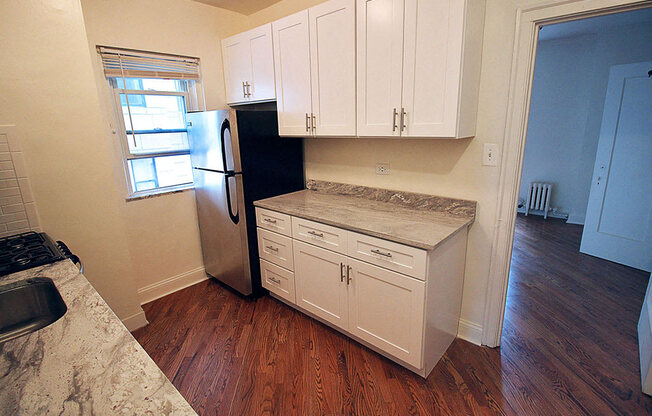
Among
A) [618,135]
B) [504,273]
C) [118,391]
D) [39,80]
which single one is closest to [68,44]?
[39,80]

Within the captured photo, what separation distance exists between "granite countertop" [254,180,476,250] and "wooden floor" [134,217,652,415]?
863 millimetres

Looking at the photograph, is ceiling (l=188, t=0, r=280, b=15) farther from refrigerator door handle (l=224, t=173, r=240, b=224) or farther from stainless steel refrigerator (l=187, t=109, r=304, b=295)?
refrigerator door handle (l=224, t=173, r=240, b=224)

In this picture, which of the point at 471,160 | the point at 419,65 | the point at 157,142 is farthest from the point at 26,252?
the point at 471,160

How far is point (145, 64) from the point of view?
2.56 m

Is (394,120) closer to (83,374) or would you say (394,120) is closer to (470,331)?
(470,331)

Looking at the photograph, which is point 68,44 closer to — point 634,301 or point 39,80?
point 39,80

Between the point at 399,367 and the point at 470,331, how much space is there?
59 centimetres

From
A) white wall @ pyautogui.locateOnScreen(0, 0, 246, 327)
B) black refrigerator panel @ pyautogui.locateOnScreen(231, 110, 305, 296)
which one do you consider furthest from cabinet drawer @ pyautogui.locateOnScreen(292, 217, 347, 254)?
white wall @ pyautogui.locateOnScreen(0, 0, 246, 327)

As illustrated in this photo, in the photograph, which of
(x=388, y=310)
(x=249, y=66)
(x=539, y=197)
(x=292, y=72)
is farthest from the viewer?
(x=539, y=197)

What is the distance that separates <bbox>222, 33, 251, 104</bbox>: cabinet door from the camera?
2.65 meters

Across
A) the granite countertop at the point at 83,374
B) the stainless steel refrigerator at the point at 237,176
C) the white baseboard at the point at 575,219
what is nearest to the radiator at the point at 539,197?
the white baseboard at the point at 575,219

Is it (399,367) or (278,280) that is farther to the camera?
(278,280)

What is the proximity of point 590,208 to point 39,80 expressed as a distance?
4.86m

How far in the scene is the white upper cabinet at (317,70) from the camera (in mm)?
1995
